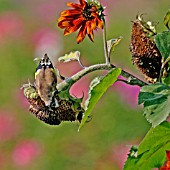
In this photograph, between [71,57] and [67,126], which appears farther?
[67,126]

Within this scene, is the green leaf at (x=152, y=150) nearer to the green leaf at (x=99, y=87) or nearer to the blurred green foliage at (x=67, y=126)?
the green leaf at (x=99, y=87)

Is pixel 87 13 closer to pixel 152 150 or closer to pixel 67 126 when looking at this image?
pixel 152 150

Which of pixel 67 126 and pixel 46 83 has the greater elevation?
pixel 46 83

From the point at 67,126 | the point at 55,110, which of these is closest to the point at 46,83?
the point at 55,110

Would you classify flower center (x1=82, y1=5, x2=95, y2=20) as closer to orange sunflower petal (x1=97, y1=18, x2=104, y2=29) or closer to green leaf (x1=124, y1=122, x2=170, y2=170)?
orange sunflower petal (x1=97, y1=18, x2=104, y2=29)

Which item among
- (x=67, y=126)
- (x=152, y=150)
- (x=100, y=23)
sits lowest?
(x=67, y=126)

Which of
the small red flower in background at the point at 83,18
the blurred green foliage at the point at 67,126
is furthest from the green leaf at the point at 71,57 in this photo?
the blurred green foliage at the point at 67,126
